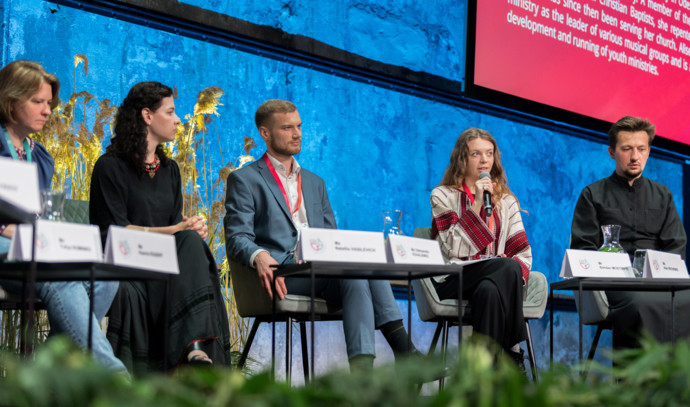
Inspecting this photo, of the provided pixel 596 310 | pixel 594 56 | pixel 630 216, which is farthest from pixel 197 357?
pixel 594 56

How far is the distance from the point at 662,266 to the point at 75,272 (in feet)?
6.58

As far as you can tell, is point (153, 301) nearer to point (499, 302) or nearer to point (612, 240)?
point (499, 302)

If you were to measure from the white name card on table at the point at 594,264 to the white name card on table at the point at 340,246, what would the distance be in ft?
2.21

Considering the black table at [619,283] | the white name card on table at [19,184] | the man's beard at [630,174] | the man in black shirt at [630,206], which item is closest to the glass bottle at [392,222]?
the black table at [619,283]

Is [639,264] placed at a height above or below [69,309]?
above

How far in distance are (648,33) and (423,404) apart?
535 centimetres

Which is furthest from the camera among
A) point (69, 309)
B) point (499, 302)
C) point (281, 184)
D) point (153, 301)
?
point (281, 184)

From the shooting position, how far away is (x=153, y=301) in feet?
8.41

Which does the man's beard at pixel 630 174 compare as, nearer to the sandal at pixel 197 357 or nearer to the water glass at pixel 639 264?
the water glass at pixel 639 264

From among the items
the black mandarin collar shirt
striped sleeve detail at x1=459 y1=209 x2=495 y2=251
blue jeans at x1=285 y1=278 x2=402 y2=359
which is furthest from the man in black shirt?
blue jeans at x1=285 y1=278 x2=402 y2=359

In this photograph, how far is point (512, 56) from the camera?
4930 millimetres

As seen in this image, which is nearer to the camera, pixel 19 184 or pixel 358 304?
pixel 19 184

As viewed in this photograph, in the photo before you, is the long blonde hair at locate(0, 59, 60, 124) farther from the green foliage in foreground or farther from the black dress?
the green foliage in foreground

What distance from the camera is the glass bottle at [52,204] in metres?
1.88
